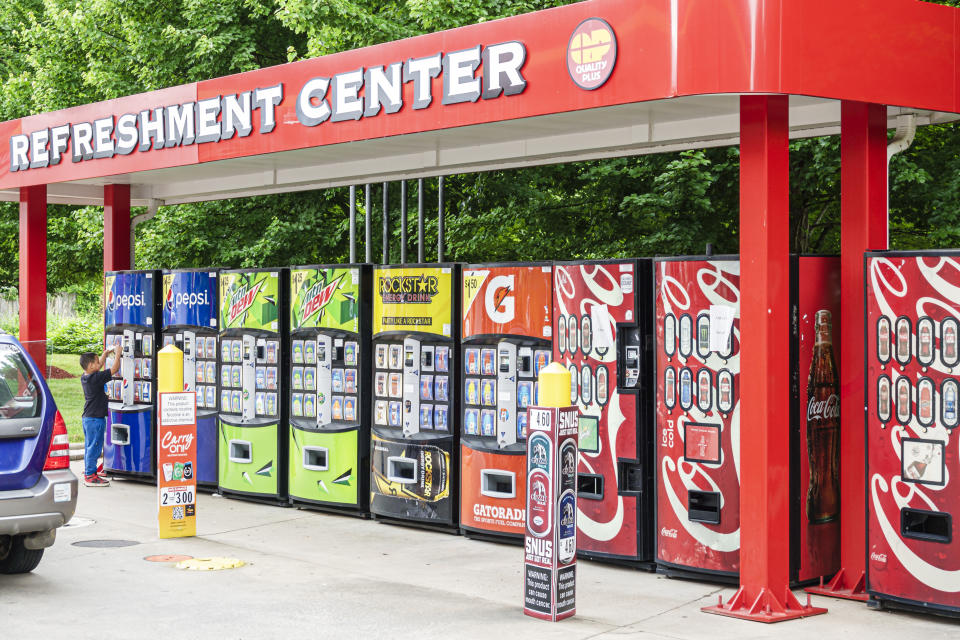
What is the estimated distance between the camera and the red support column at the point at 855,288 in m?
8.05

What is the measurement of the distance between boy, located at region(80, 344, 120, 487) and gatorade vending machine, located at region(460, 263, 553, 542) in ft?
14.8

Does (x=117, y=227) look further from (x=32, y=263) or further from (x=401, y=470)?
(x=401, y=470)

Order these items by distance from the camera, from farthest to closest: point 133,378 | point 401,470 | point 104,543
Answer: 1. point 133,378
2. point 401,470
3. point 104,543

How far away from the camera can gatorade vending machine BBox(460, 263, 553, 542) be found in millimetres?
9672

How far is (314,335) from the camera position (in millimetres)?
11438

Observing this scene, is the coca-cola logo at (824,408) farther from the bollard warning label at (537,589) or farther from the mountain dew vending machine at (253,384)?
the mountain dew vending machine at (253,384)

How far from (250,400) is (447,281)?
2952mm

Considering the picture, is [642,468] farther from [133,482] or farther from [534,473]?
[133,482]

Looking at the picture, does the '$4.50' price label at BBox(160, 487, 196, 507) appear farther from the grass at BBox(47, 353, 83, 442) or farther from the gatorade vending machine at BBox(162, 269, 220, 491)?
the grass at BBox(47, 353, 83, 442)

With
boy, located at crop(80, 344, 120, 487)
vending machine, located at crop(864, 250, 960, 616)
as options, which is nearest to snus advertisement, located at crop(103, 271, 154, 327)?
boy, located at crop(80, 344, 120, 487)

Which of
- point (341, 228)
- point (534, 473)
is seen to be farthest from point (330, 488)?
point (341, 228)

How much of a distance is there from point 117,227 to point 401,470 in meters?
5.85

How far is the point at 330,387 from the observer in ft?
37.2

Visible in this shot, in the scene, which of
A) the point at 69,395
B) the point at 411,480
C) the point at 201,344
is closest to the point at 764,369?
the point at 411,480
